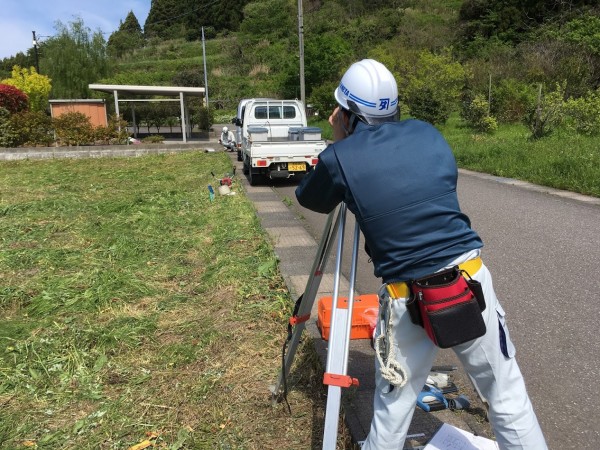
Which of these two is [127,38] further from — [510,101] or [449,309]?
[449,309]

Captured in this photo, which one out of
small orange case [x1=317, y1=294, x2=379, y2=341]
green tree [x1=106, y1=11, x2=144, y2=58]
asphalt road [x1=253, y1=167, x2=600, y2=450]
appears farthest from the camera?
green tree [x1=106, y1=11, x2=144, y2=58]

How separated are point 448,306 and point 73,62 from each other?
117 ft

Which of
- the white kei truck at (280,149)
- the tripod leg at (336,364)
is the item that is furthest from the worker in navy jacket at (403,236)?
the white kei truck at (280,149)

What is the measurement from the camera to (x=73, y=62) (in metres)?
31.7

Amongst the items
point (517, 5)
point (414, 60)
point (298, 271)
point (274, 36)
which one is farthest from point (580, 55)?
point (274, 36)

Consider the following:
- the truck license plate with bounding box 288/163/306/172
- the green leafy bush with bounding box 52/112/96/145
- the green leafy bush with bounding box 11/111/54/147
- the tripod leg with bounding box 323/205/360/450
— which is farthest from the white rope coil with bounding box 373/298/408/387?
the green leafy bush with bounding box 11/111/54/147

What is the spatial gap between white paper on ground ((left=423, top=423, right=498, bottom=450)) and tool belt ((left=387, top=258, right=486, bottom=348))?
30.2 inches

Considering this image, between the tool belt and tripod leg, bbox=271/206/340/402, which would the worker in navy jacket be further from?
tripod leg, bbox=271/206/340/402

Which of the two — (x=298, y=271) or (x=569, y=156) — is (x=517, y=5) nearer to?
(x=569, y=156)

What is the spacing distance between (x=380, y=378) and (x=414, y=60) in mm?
29307

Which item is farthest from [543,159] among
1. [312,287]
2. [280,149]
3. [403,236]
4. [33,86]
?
[33,86]

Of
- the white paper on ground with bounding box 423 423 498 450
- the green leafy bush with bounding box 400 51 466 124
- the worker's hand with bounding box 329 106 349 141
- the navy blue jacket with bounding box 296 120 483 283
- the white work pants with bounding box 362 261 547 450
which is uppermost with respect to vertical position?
the green leafy bush with bounding box 400 51 466 124

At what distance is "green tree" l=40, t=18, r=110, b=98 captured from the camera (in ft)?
103

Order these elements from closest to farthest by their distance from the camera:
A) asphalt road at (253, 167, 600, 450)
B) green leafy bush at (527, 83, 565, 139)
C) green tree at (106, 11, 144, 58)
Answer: asphalt road at (253, 167, 600, 450)
green leafy bush at (527, 83, 565, 139)
green tree at (106, 11, 144, 58)
